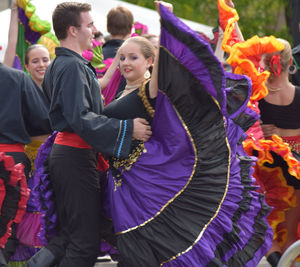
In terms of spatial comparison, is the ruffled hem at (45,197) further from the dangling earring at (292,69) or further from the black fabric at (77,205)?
the dangling earring at (292,69)

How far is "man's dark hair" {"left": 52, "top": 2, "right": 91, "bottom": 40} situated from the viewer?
180 inches

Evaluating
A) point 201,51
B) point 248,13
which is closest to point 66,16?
point 201,51

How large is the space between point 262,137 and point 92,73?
4.88ft

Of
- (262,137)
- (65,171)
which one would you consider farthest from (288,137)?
(65,171)

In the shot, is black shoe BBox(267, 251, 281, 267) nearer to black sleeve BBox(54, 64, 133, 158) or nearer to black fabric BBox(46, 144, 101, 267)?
black fabric BBox(46, 144, 101, 267)

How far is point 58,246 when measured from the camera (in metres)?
4.49

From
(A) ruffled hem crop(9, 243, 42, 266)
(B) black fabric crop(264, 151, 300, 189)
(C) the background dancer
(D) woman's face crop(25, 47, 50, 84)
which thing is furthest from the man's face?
(A) ruffled hem crop(9, 243, 42, 266)

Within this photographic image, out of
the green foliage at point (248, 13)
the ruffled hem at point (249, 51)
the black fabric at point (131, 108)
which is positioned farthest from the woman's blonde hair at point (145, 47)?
the green foliage at point (248, 13)

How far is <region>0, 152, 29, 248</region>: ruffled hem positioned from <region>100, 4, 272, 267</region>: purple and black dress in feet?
2.10

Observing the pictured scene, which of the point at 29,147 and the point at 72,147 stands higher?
the point at 72,147

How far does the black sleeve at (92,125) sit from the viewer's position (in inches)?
165

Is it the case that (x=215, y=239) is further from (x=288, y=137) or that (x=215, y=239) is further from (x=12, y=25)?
(x=12, y=25)

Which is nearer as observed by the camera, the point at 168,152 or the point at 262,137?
the point at 168,152

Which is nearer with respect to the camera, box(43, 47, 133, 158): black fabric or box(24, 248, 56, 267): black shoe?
box(43, 47, 133, 158): black fabric
